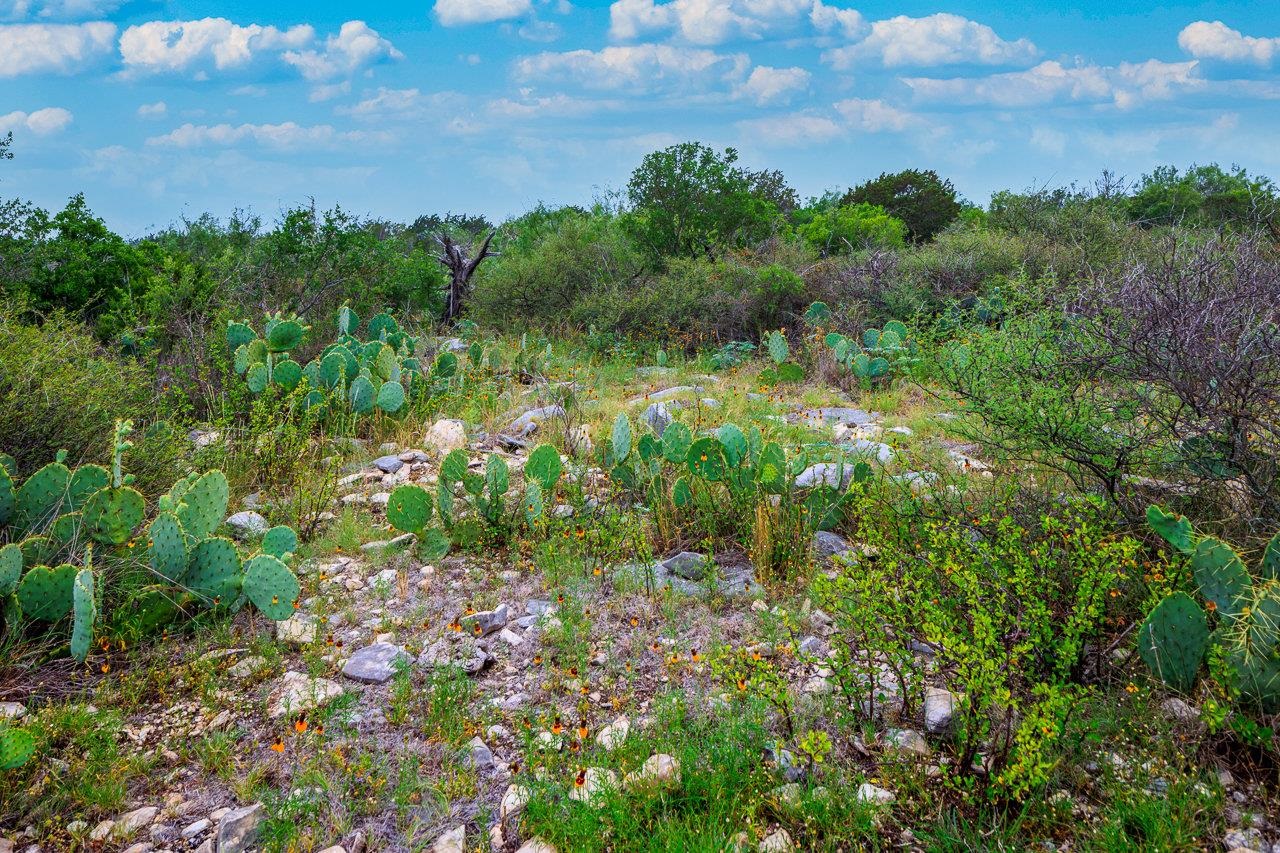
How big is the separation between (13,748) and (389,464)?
326 cm

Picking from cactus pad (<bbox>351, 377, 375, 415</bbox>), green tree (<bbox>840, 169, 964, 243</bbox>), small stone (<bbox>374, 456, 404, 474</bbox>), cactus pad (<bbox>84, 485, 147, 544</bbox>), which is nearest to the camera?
cactus pad (<bbox>84, 485, 147, 544</bbox>)

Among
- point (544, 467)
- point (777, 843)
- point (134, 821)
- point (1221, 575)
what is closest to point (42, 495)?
point (134, 821)

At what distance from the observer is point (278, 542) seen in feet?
12.5

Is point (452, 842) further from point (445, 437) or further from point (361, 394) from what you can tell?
point (361, 394)

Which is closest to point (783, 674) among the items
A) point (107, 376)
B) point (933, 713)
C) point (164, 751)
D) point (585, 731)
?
point (933, 713)

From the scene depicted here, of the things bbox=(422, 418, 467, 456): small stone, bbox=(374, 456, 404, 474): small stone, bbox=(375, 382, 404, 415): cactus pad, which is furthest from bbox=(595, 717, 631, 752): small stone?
bbox=(375, 382, 404, 415): cactus pad

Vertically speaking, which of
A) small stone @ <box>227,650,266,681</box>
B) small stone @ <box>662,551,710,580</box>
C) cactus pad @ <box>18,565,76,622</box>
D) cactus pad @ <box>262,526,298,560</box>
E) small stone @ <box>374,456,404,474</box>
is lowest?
small stone @ <box>662,551,710,580</box>

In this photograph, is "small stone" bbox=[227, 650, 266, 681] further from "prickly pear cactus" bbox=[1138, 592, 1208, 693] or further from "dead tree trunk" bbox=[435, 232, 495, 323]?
"dead tree trunk" bbox=[435, 232, 495, 323]

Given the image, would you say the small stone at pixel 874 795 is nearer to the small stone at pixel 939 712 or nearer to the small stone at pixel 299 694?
the small stone at pixel 939 712

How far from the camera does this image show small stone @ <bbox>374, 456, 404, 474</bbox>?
5562 millimetres

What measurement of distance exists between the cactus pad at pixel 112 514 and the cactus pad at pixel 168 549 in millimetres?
213

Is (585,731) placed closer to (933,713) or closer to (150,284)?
(933,713)

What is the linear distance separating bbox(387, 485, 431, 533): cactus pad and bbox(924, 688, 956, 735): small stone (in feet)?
8.65

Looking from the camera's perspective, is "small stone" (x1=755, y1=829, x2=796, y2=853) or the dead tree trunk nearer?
"small stone" (x1=755, y1=829, x2=796, y2=853)
